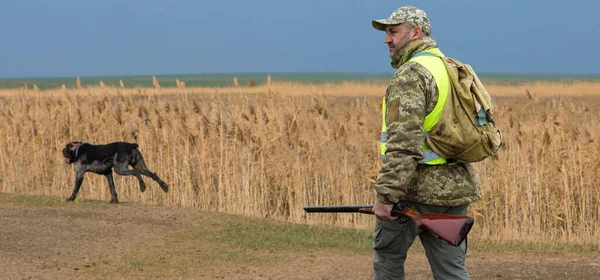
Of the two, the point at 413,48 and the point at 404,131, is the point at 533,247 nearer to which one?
the point at 413,48

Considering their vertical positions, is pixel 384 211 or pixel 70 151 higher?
pixel 384 211

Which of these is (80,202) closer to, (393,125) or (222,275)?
(222,275)

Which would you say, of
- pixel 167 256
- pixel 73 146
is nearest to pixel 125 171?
pixel 73 146

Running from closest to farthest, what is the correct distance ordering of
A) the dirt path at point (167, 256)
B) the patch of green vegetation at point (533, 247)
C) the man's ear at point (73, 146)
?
the dirt path at point (167, 256) < the patch of green vegetation at point (533, 247) < the man's ear at point (73, 146)

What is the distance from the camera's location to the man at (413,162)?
→ 4586 mm

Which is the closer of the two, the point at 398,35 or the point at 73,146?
the point at 398,35

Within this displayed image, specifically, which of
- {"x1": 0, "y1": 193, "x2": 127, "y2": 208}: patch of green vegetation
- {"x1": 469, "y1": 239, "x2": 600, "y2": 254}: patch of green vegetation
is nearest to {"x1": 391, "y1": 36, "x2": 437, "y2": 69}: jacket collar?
{"x1": 469, "y1": 239, "x2": 600, "y2": 254}: patch of green vegetation

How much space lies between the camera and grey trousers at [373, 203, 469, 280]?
486 cm

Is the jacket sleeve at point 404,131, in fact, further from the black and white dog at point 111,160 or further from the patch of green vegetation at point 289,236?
the black and white dog at point 111,160

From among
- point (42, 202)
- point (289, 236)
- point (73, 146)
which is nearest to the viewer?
point (289, 236)

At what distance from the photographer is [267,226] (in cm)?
1116

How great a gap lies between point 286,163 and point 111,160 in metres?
2.66

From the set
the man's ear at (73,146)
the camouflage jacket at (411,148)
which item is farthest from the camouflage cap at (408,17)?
the man's ear at (73,146)

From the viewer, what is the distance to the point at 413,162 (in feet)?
15.1
